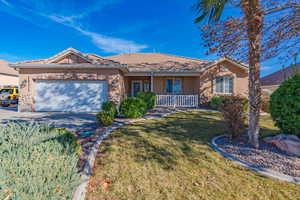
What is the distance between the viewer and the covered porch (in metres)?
11.0

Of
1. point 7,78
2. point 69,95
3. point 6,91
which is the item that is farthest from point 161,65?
point 7,78

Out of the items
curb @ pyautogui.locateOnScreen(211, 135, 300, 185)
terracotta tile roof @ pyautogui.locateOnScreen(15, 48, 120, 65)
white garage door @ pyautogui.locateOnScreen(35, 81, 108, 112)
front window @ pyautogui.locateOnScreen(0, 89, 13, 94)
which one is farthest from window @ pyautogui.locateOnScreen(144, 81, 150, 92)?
front window @ pyautogui.locateOnScreen(0, 89, 13, 94)

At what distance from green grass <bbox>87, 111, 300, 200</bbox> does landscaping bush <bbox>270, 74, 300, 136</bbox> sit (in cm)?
241

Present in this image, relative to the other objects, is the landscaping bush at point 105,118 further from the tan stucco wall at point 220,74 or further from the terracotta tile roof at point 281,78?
the tan stucco wall at point 220,74

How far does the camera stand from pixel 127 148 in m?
3.75

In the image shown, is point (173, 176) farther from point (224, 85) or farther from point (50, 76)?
point (224, 85)

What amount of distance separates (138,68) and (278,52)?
30.2 ft

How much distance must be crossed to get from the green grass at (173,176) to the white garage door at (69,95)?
19.8 feet

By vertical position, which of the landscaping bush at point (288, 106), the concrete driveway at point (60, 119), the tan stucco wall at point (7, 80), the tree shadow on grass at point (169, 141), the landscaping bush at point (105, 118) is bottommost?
the tree shadow on grass at point (169, 141)

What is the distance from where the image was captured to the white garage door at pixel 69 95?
9.30 metres

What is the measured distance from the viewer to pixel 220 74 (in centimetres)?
1209

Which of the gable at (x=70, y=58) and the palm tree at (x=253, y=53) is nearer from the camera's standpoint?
the palm tree at (x=253, y=53)

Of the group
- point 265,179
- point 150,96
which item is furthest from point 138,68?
point 265,179

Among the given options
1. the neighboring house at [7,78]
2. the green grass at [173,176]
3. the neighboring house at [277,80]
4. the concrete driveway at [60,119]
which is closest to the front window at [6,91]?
the concrete driveway at [60,119]
